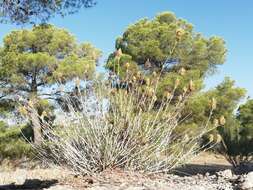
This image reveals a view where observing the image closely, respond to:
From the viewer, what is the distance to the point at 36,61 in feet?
69.1

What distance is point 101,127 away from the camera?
805 centimetres

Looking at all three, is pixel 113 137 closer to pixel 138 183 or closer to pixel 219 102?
pixel 138 183

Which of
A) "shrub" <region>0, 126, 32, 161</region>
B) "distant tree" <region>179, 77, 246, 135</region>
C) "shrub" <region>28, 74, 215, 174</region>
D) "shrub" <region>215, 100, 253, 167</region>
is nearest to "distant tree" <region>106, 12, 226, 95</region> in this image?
"distant tree" <region>179, 77, 246, 135</region>

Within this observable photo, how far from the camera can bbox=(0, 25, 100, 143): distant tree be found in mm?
20688

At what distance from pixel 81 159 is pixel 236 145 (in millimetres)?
14630

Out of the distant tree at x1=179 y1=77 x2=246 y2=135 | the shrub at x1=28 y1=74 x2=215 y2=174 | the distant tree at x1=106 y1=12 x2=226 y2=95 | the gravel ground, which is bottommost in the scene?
the gravel ground

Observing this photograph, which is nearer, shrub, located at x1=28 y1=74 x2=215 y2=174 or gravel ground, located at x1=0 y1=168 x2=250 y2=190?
gravel ground, located at x1=0 y1=168 x2=250 y2=190

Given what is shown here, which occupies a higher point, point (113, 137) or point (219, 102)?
point (219, 102)

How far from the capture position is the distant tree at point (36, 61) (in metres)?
20.7

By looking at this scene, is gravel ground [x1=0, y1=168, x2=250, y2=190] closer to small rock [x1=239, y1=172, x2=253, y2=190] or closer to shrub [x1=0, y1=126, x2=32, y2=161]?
small rock [x1=239, y1=172, x2=253, y2=190]

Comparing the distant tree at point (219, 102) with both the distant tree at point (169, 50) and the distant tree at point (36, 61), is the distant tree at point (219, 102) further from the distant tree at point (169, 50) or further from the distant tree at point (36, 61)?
the distant tree at point (36, 61)

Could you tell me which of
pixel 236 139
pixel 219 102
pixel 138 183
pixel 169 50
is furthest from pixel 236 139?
pixel 138 183

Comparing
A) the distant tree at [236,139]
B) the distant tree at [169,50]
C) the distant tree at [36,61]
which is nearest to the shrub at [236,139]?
the distant tree at [236,139]

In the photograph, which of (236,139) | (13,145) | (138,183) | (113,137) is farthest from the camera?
(236,139)
